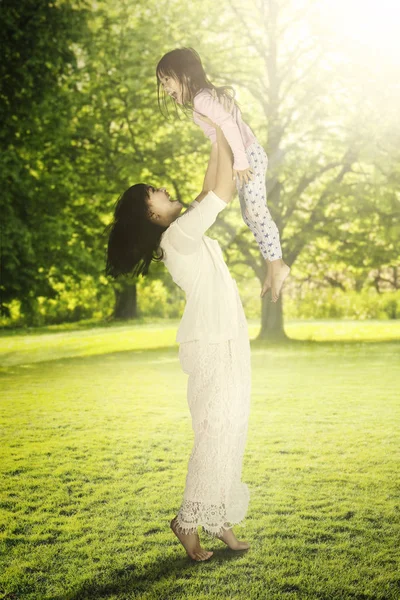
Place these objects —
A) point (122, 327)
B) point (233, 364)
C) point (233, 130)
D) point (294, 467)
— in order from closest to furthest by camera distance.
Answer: point (233, 130)
point (233, 364)
point (294, 467)
point (122, 327)

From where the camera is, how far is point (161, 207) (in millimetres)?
3877

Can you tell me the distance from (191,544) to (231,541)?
0.93 ft

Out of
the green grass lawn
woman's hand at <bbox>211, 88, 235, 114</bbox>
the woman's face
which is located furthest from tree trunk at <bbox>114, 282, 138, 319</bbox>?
woman's hand at <bbox>211, 88, 235, 114</bbox>

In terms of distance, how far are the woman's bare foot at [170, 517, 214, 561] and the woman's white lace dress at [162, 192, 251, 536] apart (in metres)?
0.05

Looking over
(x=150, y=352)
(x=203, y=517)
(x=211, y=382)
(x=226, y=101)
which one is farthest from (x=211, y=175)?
(x=150, y=352)

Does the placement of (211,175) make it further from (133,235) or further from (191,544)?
(191,544)

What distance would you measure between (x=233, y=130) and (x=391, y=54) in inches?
588

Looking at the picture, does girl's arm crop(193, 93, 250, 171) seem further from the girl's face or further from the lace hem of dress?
the lace hem of dress

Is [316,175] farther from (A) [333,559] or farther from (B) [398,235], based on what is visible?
(A) [333,559]

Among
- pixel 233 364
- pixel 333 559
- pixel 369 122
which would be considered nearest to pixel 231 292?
pixel 233 364

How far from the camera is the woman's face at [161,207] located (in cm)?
388

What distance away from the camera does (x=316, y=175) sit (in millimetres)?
18531

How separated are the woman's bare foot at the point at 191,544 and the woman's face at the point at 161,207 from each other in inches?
67.3

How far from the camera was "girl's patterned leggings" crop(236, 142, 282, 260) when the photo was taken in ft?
11.7
